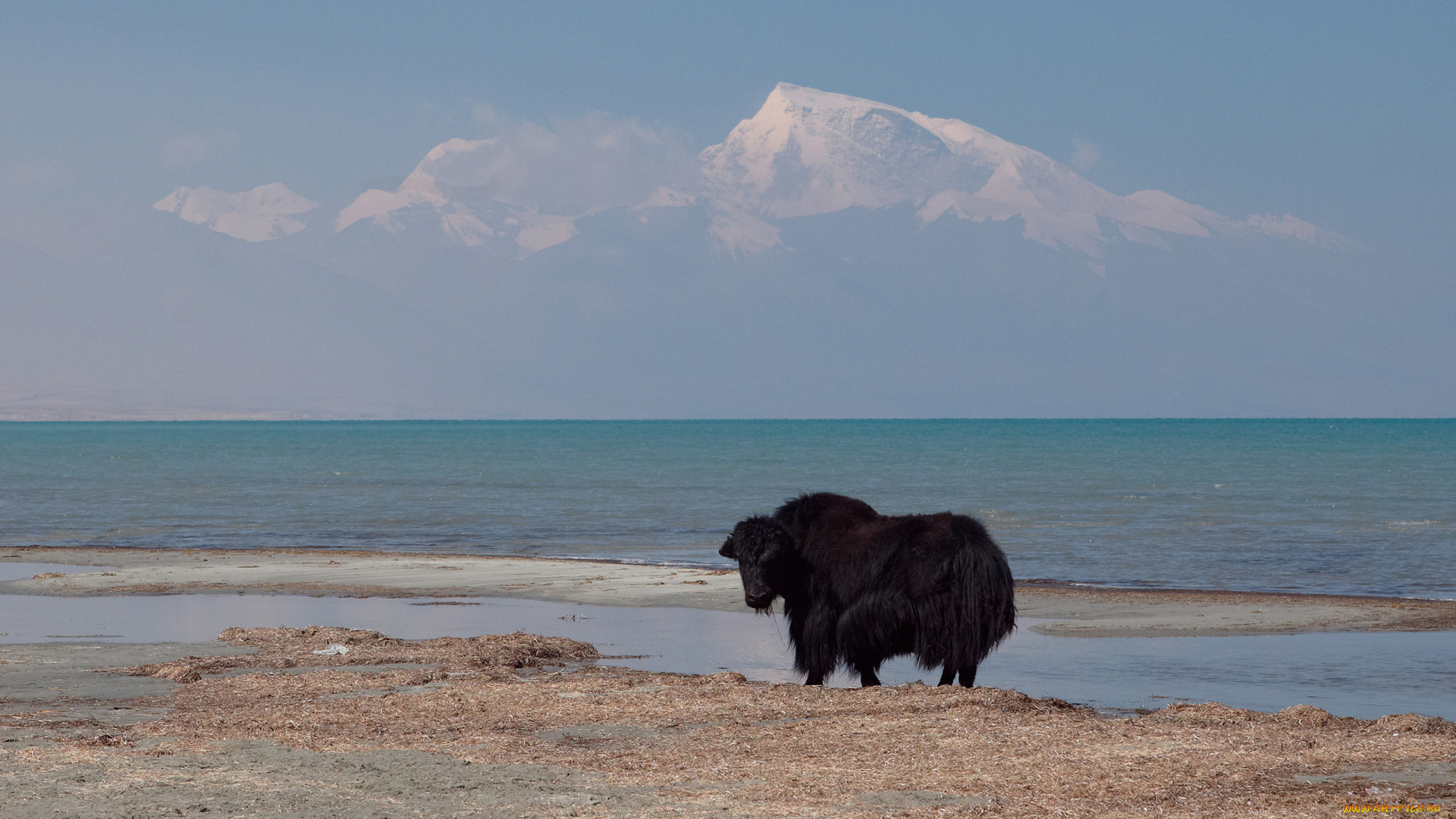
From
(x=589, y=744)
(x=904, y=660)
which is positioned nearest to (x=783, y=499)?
(x=904, y=660)

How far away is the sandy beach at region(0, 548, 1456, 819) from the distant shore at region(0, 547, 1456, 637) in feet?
20.1

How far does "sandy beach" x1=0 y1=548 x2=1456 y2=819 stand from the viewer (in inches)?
265

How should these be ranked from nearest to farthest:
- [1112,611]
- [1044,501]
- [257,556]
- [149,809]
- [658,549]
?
[149,809] < [1112,611] < [257,556] < [658,549] < [1044,501]

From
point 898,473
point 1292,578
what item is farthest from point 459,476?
point 1292,578

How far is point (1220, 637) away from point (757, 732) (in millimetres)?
7867

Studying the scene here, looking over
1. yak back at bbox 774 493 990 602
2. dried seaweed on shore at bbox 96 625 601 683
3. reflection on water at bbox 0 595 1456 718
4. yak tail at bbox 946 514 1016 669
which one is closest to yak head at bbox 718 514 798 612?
yak back at bbox 774 493 990 602

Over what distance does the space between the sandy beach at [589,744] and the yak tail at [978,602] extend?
2.05 ft

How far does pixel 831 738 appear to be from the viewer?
8336 millimetres

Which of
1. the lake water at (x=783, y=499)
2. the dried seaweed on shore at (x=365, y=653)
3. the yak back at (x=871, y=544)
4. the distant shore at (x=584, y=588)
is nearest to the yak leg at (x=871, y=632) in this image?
the yak back at (x=871, y=544)

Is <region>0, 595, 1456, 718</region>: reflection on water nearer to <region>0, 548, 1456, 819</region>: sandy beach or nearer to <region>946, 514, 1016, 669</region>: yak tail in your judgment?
<region>946, 514, 1016, 669</region>: yak tail

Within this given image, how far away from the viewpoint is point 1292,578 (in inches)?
886

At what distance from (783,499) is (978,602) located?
39.1 metres

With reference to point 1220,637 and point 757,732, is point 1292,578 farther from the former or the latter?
point 757,732

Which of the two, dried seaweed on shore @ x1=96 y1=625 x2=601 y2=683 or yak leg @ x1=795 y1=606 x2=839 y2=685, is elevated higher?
yak leg @ x1=795 y1=606 x2=839 y2=685
